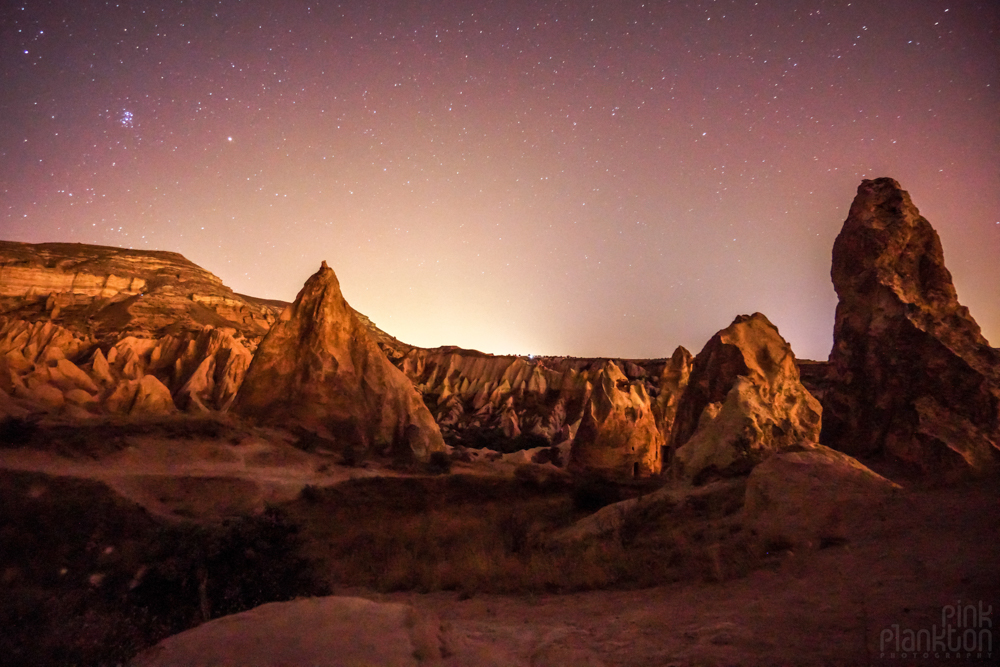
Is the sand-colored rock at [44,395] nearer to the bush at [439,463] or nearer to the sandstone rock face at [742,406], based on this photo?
the bush at [439,463]

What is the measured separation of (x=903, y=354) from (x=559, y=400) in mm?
35774

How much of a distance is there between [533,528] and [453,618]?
18.9 feet

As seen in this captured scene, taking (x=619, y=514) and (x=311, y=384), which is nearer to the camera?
(x=619, y=514)

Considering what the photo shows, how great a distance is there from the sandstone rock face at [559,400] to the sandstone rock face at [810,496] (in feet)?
51.7

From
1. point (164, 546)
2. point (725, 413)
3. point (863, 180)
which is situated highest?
point (863, 180)

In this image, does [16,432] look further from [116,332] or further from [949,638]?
[116,332]

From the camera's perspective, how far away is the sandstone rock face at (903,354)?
1280cm

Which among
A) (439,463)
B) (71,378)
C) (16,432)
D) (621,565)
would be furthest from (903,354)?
(71,378)

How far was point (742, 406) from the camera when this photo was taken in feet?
42.7

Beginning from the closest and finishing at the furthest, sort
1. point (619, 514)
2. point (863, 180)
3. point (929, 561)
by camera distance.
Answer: point (929, 561), point (619, 514), point (863, 180)

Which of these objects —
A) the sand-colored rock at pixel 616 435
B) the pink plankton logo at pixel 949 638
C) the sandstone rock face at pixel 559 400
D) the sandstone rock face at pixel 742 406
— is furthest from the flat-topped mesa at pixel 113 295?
the pink plankton logo at pixel 949 638

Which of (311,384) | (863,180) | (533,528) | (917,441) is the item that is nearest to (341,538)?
(533,528)

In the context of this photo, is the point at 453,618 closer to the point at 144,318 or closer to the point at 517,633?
the point at 517,633

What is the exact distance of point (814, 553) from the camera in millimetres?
5762
